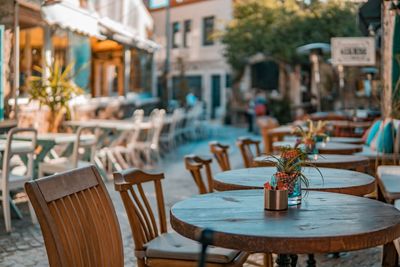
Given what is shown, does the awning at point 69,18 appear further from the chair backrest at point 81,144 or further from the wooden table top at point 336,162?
the wooden table top at point 336,162

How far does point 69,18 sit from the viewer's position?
8703 millimetres

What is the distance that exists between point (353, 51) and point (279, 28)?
32.6 ft

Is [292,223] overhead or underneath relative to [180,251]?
overhead

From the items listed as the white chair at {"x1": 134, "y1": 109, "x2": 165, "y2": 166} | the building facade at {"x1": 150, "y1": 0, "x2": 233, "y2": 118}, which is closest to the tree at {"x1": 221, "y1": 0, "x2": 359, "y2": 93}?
the building facade at {"x1": 150, "y1": 0, "x2": 233, "y2": 118}

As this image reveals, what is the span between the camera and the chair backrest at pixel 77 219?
2129 mm

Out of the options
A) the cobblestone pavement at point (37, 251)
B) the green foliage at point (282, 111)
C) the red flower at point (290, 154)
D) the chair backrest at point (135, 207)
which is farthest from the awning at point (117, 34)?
the green foliage at point (282, 111)

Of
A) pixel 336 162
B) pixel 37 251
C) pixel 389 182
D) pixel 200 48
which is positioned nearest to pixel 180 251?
pixel 389 182

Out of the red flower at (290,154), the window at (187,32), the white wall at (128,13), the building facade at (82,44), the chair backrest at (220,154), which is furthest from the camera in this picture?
the window at (187,32)

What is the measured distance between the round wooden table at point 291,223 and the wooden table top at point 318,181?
40cm

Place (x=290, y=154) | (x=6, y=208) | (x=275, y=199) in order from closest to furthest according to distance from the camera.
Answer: (x=275, y=199) → (x=290, y=154) → (x=6, y=208)

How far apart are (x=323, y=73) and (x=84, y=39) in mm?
12059

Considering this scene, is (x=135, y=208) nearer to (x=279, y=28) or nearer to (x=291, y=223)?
(x=291, y=223)

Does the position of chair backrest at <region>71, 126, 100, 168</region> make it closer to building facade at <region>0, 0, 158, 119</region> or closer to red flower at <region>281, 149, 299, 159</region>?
building facade at <region>0, 0, 158, 119</region>

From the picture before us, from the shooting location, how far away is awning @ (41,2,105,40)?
825 centimetres
